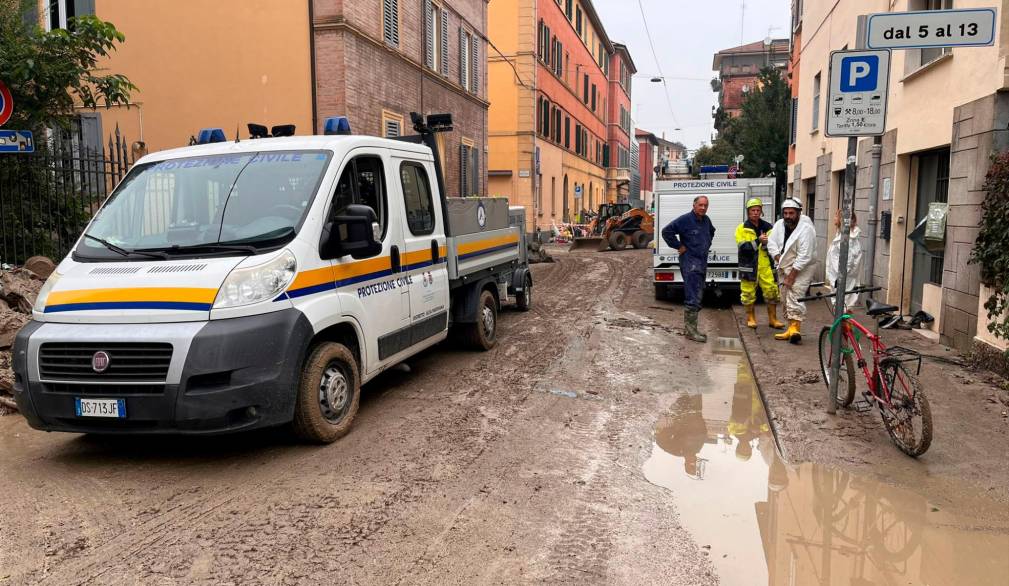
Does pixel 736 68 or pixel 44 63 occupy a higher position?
pixel 736 68

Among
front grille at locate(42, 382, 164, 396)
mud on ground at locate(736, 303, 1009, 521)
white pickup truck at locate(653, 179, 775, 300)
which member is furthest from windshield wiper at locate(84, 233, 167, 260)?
white pickup truck at locate(653, 179, 775, 300)

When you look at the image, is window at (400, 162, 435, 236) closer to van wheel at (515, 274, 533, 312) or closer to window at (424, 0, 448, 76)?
van wheel at (515, 274, 533, 312)

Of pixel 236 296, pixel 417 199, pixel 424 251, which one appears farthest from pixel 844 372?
pixel 236 296

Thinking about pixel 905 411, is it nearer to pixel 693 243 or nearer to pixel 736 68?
pixel 693 243

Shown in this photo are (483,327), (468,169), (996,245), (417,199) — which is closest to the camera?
(417,199)

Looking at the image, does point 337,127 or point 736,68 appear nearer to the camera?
point 337,127

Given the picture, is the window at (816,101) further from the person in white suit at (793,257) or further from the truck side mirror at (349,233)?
the truck side mirror at (349,233)

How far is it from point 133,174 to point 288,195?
1552mm

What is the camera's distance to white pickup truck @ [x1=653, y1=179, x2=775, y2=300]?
1261 cm

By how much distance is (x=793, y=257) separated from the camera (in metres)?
9.48

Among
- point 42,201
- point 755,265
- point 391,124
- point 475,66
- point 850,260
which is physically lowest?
point 755,265

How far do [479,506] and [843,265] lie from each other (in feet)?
11.3

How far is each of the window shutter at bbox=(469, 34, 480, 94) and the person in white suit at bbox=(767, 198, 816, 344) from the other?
1509 cm

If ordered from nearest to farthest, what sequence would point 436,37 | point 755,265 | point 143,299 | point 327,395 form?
point 143,299, point 327,395, point 755,265, point 436,37
